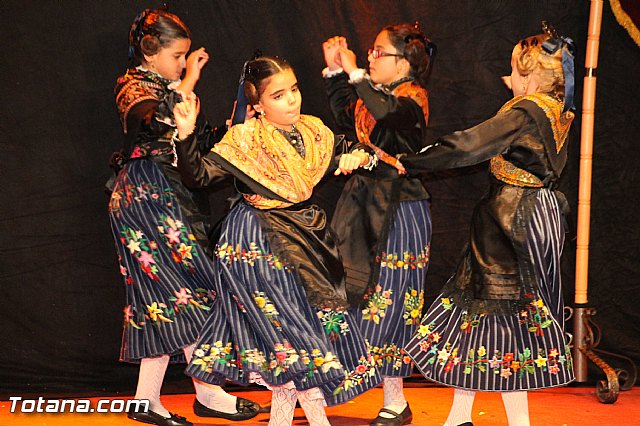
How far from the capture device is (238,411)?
4.34 meters

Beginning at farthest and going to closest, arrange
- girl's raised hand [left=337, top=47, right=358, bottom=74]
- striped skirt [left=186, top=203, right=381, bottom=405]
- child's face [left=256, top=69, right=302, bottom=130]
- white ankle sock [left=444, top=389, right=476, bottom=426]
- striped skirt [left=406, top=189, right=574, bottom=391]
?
girl's raised hand [left=337, top=47, right=358, bottom=74]
white ankle sock [left=444, top=389, right=476, bottom=426]
striped skirt [left=406, top=189, right=574, bottom=391]
child's face [left=256, top=69, right=302, bottom=130]
striped skirt [left=186, top=203, right=381, bottom=405]

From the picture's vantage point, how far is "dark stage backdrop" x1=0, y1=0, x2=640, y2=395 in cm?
466

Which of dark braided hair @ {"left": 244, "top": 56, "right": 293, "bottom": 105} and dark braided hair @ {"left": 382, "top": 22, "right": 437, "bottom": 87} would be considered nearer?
dark braided hair @ {"left": 244, "top": 56, "right": 293, "bottom": 105}

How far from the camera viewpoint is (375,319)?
4082 mm

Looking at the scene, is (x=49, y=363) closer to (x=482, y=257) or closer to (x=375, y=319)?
(x=375, y=319)

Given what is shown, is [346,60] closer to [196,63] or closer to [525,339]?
[196,63]

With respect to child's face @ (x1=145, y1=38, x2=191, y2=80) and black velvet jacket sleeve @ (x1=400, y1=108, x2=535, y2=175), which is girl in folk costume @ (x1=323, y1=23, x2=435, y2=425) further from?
child's face @ (x1=145, y1=38, x2=191, y2=80)

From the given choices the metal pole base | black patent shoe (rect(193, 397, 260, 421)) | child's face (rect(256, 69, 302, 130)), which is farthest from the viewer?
the metal pole base

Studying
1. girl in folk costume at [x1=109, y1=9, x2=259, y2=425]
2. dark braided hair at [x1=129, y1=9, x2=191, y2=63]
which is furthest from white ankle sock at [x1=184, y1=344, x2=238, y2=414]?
dark braided hair at [x1=129, y1=9, x2=191, y2=63]

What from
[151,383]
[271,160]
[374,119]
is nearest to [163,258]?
[151,383]

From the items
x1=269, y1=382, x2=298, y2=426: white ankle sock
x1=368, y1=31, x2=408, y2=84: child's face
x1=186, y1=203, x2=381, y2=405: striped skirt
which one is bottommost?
x1=269, y1=382, x2=298, y2=426: white ankle sock

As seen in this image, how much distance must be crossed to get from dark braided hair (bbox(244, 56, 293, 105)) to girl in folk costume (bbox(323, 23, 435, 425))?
0.45m

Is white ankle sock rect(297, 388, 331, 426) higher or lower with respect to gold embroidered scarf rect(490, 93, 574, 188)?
lower

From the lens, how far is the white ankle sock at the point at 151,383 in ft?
13.7
